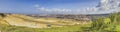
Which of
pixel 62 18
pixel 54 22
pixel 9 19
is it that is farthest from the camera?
pixel 62 18

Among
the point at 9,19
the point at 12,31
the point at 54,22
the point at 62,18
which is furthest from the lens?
the point at 62,18

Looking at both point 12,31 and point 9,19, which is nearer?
point 12,31

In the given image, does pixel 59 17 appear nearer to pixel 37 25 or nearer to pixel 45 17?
pixel 45 17

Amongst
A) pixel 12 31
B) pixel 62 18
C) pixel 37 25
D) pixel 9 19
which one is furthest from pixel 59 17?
pixel 12 31

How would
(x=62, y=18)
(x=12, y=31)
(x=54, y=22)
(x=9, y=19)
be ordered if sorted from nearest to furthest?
(x=12, y=31) < (x=9, y=19) < (x=54, y=22) < (x=62, y=18)

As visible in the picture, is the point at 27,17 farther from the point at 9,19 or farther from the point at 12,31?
the point at 12,31

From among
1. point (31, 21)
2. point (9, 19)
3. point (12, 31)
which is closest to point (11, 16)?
point (9, 19)

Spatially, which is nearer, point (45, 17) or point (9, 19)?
point (9, 19)

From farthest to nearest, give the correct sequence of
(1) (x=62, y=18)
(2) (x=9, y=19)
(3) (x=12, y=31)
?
1. (1) (x=62, y=18)
2. (2) (x=9, y=19)
3. (3) (x=12, y=31)

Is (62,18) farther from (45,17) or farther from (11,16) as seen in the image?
(11,16)
